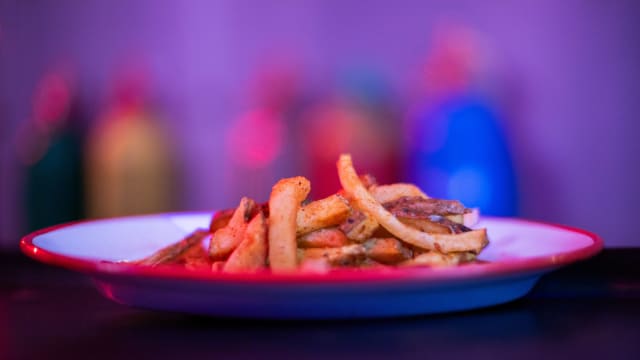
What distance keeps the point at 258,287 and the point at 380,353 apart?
123 millimetres

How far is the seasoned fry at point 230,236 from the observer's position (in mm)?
870

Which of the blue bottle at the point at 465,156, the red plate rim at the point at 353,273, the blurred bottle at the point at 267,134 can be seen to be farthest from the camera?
the blurred bottle at the point at 267,134

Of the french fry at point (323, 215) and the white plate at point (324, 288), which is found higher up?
the french fry at point (323, 215)

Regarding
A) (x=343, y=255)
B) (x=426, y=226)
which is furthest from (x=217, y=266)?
(x=426, y=226)

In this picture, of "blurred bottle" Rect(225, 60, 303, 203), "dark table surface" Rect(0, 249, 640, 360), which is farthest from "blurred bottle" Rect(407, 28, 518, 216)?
"dark table surface" Rect(0, 249, 640, 360)

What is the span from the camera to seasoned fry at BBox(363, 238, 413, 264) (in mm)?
826

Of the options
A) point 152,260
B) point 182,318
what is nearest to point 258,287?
point 182,318

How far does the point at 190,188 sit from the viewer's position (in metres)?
2.48

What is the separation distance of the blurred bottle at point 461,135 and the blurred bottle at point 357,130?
7cm

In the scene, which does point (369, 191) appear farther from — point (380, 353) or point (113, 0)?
point (113, 0)

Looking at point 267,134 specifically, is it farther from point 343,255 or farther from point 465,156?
point 343,255

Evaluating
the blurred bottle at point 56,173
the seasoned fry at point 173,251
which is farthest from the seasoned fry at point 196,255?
the blurred bottle at point 56,173

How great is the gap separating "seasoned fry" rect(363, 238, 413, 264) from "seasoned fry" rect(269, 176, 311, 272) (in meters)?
0.09

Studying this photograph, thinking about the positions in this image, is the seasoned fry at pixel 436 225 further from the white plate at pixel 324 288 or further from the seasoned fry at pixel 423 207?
the white plate at pixel 324 288
